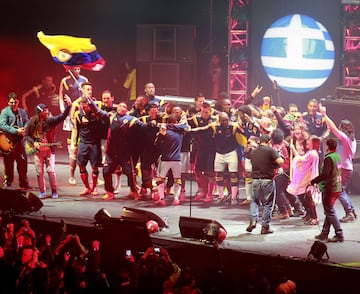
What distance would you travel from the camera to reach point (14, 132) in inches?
649

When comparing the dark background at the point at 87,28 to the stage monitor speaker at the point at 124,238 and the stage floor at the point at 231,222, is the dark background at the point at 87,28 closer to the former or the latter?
the stage floor at the point at 231,222

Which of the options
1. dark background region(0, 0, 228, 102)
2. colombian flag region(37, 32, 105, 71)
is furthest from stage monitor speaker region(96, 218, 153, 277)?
dark background region(0, 0, 228, 102)

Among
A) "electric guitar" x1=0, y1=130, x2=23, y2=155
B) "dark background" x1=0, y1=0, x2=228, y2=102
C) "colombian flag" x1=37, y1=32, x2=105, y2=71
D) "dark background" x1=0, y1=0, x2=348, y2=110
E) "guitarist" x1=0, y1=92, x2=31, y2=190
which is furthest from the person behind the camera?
"dark background" x1=0, y1=0, x2=228, y2=102

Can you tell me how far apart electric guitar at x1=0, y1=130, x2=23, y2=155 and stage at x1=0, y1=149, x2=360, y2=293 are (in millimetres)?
964

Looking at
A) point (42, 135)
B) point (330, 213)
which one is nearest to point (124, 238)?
point (330, 213)

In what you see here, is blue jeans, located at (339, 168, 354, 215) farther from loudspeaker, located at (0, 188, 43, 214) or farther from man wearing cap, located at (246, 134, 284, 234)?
loudspeaker, located at (0, 188, 43, 214)

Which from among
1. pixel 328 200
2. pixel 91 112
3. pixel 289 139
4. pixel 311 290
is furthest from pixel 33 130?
pixel 311 290

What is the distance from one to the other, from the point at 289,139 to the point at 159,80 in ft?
26.4

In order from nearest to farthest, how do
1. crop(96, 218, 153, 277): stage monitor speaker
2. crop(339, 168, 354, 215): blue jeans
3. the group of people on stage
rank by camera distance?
crop(96, 218, 153, 277): stage monitor speaker < crop(339, 168, 354, 215): blue jeans < the group of people on stage

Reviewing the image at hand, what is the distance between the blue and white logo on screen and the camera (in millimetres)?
19938

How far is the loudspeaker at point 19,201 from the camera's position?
14.9 m

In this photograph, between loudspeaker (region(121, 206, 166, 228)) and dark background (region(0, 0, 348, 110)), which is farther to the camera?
dark background (region(0, 0, 348, 110))

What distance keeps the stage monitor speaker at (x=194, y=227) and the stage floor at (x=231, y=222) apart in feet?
0.38

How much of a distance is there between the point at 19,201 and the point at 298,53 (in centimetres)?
790
